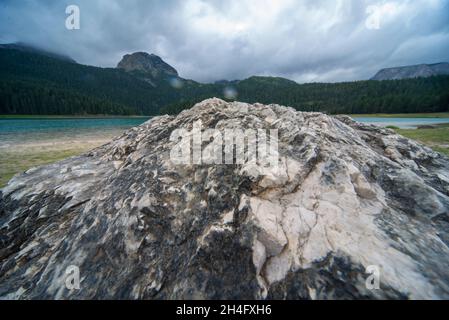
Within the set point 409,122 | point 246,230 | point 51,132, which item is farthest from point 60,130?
point 409,122

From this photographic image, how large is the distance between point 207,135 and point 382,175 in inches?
164

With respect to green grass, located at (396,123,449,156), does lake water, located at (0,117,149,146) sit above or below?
below

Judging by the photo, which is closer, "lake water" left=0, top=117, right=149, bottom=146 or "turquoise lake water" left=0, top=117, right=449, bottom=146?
"lake water" left=0, top=117, right=149, bottom=146

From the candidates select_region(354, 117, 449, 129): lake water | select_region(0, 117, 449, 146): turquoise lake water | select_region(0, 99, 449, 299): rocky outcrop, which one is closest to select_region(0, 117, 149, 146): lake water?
select_region(0, 117, 449, 146): turquoise lake water

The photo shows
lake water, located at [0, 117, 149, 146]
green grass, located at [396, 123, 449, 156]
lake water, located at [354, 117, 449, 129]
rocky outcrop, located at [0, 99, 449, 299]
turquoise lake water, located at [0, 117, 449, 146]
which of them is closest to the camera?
rocky outcrop, located at [0, 99, 449, 299]

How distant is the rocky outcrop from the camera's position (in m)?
3.15

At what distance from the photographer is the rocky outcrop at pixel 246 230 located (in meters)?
3.15

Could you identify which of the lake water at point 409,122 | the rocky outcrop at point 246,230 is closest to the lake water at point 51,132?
the rocky outcrop at point 246,230

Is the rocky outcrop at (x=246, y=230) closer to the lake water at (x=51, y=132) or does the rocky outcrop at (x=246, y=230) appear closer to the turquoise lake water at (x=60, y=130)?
the lake water at (x=51, y=132)

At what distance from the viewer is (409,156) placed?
21.9 feet

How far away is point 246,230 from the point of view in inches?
143

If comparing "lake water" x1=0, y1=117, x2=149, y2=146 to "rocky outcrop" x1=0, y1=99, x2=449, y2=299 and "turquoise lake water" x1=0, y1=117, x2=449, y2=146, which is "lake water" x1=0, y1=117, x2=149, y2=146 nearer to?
"turquoise lake water" x1=0, y1=117, x2=449, y2=146

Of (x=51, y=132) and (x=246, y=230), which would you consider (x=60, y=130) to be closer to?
(x=51, y=132)
